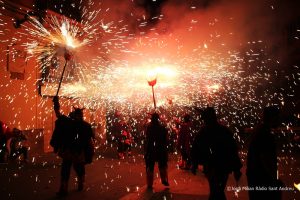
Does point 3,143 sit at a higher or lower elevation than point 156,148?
higher

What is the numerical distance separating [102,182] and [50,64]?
7.73 meters

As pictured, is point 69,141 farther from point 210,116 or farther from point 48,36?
point 48,36

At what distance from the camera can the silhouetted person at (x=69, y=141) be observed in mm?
6207

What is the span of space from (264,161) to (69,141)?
3.86m

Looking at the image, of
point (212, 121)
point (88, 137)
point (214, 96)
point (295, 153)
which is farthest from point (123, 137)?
point (214, 96)

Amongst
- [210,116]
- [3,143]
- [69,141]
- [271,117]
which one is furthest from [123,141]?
[271,117]

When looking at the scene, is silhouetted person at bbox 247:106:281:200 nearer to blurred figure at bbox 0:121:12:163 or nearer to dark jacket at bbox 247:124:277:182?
dark jacket at bbox 247:124:277:182

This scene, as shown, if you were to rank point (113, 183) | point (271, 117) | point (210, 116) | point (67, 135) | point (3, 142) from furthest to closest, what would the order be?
point (3, 142), point (113, 183), point (67, 135), point (210, 116), point (271, 117)

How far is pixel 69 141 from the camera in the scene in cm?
631

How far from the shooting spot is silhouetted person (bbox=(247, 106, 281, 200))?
3.60 meters

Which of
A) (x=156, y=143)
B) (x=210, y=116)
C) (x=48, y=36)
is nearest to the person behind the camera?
(x=210, y=116)

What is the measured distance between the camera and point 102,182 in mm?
7465

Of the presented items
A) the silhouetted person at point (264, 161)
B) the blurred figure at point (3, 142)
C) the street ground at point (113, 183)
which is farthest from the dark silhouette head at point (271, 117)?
the blurred figure at point (3, 142)

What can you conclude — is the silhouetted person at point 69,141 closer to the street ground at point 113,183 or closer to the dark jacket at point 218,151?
the street ground at point 113,183
